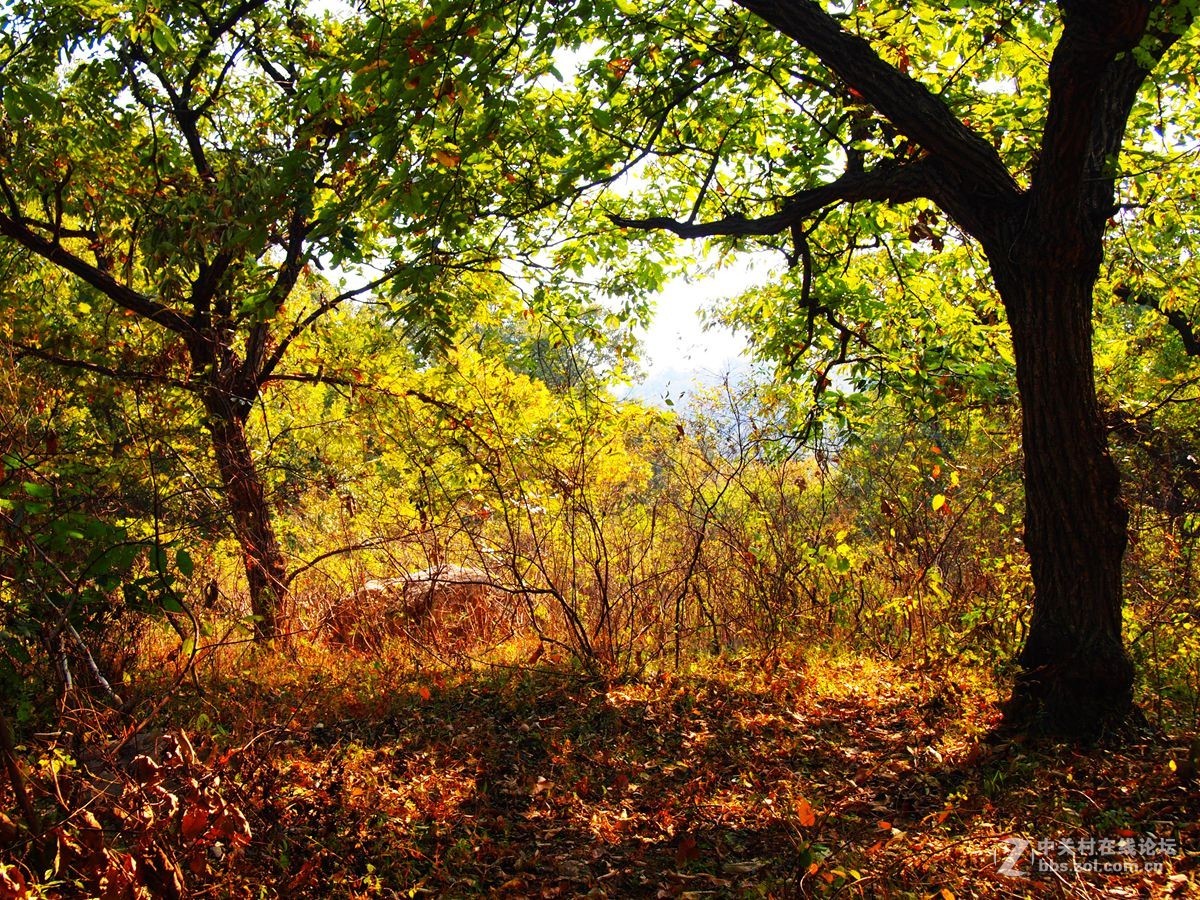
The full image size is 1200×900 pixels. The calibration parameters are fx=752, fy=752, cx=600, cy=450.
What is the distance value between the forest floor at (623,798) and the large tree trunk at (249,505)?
3.07ft

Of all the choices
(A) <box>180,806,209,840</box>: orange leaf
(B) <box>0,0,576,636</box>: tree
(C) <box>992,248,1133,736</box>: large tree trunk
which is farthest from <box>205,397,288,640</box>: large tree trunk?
(C) <box>992,248,1133,736</box>: large tree trunk

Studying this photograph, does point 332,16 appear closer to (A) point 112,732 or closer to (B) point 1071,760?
(A) point 112,732

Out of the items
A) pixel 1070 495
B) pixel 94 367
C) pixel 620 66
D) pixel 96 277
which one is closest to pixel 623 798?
pixel 1070 495

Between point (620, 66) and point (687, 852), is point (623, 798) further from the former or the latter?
point (620, 66)

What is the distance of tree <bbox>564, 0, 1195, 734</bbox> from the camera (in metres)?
3.72

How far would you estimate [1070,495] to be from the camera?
3871 millimetres

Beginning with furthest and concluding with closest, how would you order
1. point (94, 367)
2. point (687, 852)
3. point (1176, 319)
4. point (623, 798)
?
point (1176, 319)
point (94, 367)
point (623, 798)
point (687, 852)

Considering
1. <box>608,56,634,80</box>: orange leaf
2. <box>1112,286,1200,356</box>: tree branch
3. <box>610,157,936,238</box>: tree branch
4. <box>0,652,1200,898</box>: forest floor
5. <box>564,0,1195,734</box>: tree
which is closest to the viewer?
<box>0,652,1200,898</box>: forest floor

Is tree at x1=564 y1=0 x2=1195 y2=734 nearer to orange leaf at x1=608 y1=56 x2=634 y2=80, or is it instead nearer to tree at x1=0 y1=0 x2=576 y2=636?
orange leaf at x1=608 y1=56 x2=634 y2=80

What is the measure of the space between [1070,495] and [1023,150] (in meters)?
2.19

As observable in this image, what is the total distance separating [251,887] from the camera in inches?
117

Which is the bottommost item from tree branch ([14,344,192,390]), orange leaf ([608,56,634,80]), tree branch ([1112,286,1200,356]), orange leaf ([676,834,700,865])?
orange leaf ([676,834,700,865])

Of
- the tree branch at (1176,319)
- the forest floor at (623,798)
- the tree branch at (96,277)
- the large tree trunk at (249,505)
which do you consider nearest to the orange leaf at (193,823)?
the forest floor at (623,798)

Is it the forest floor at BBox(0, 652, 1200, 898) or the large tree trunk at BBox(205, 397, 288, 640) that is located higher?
the large tree trunk at BBox(205, 397, 288, 640)
